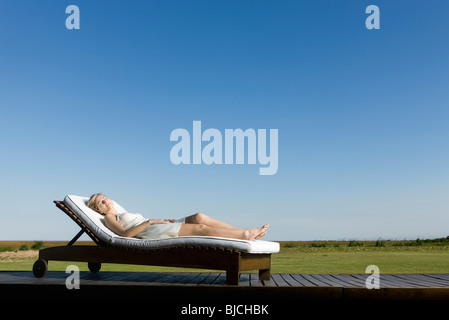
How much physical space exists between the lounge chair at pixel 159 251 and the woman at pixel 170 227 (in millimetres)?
122

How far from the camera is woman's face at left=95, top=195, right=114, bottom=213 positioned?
249 inches

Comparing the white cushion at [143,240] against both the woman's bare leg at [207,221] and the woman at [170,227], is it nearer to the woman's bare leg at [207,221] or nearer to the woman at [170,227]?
the woman at [170,227]

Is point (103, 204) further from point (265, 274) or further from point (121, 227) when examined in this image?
point (265, 274)

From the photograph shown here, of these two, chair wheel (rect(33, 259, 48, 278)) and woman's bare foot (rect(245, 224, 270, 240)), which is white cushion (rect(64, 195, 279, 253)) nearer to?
woman's bare foot (rect(245, 224, 270, 240))

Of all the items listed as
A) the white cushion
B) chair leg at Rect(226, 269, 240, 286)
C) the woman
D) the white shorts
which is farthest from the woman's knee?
chair leg at Rect(226, 269, 240, 286)

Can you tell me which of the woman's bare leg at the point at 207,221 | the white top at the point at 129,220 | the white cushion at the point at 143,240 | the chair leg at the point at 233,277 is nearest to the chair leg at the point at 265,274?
the white cushion at the point at 143,240

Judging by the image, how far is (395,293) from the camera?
460cm

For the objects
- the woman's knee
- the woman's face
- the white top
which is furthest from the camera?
the woman's face

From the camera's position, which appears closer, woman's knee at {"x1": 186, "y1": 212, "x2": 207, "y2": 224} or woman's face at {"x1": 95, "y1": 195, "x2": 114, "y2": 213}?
woman's knee at {"x1": 186, "y1": 212, "x2": 207, "y2": 224}

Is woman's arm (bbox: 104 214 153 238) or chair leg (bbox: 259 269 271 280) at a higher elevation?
woman's arm (bbox: 104 214 153 238)

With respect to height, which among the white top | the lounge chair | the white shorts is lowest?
the lounge chair

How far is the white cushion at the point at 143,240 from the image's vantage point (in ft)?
16.4
